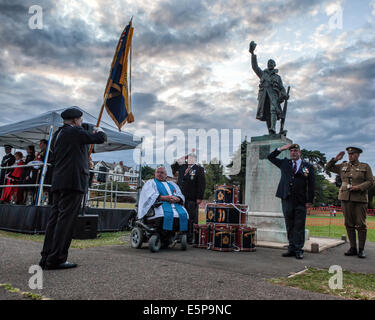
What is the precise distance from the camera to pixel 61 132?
3.83 m

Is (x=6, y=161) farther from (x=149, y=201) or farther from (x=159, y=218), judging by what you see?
(x=159, y=218)

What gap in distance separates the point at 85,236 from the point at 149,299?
16.2ft

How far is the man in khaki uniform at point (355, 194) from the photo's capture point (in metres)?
5.84

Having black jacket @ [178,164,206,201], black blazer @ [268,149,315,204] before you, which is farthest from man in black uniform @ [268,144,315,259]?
black jacket @ [178,164,206,201]

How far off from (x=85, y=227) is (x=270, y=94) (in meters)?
6.02

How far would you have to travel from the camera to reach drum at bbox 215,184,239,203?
6.37 m

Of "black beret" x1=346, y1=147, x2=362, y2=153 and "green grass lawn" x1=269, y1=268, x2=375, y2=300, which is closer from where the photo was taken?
"green grass lawn" x1=269, y1=268, x2=375, y2=300

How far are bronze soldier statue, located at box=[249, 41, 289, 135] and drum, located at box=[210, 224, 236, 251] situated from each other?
11.7ft

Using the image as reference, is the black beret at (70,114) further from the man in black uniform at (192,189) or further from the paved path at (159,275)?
the man in black uniform at (192,189)

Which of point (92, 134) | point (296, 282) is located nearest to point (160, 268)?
point (296, 282)

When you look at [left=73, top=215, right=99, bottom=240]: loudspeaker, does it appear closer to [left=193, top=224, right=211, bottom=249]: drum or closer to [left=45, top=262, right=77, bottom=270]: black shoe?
[left=193, top=224, right=211, bottom=249]: drum

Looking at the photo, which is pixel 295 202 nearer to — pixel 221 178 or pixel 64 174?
pixel 64 174

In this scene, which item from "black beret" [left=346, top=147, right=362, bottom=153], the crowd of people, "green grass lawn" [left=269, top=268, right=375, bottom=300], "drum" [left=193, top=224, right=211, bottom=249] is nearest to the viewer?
"green grass lawn" [left=269, top=268, right=375, bottom=300]

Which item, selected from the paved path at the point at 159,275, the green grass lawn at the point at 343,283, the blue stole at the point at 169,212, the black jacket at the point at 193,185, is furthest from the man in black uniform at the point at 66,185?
the black jacket at the point at 193,185
